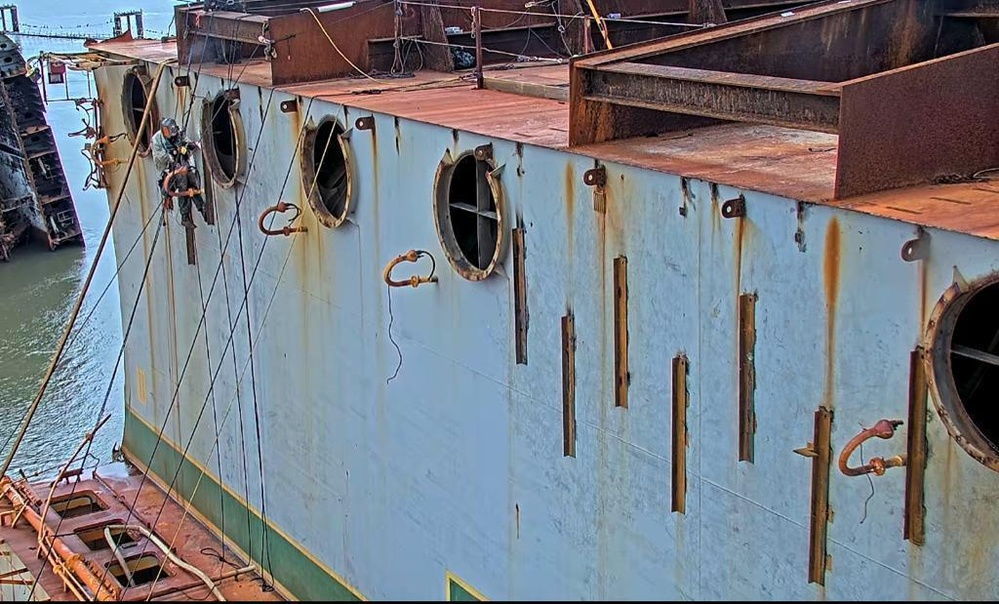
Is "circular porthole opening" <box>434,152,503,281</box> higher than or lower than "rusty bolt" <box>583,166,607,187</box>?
lower

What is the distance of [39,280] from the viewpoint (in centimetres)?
3078

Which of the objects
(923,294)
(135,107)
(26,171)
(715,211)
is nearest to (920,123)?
(715,211)

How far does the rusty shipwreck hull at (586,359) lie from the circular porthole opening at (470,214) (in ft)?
0.13

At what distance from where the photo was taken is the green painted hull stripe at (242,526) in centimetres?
1263

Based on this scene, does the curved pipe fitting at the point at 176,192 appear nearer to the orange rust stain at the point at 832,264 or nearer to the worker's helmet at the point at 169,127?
the worker's helmet at the point at 169,127

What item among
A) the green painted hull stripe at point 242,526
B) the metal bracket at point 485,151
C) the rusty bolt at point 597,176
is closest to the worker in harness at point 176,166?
the green painted hull stripe at point 242,526

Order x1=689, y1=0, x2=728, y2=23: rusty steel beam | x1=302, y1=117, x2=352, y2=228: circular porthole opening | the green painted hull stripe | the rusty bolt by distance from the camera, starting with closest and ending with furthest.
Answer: the rusty bolt
x1=302, y1=117, x2=352, y2=228: circular porthole opening
the green painted hull stripe
x1=689, y1=0, x2=728, y2=23: rusty steel beam

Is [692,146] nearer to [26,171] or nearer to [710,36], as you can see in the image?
[710,36]

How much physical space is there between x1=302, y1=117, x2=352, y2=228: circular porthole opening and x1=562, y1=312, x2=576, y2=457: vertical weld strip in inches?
120

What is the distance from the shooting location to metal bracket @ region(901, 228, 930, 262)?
20.4 feet

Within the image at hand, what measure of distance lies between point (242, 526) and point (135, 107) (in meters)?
5.35

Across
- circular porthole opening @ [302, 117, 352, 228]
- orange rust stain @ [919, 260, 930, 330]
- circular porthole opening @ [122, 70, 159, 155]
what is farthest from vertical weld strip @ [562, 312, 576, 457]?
circular porthole opening @ [122, 70, 159, 155]

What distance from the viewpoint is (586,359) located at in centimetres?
877

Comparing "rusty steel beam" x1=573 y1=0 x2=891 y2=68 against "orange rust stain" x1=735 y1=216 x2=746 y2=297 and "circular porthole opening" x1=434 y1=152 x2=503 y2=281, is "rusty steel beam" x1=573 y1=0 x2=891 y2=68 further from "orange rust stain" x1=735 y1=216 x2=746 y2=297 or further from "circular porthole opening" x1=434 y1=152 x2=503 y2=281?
"orange rust stain" x1=735 y1=216 x2=746 y2=297
